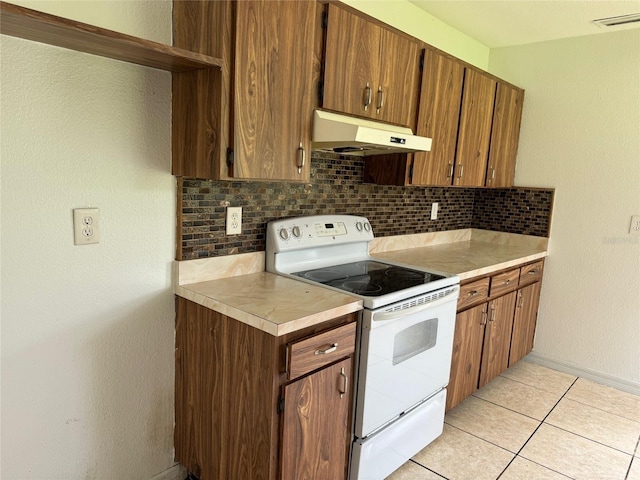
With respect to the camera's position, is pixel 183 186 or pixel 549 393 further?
pixel 549 393

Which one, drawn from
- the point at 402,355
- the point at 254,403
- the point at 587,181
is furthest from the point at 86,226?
the point at 587,181

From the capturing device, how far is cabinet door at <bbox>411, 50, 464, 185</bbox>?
7.40 ft

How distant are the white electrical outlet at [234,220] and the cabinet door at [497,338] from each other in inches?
59.3

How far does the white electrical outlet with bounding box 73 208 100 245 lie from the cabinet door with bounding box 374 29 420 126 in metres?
1.23

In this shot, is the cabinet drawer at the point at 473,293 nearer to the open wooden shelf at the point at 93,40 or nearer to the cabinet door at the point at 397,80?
the cabinet door at the point at 397,80

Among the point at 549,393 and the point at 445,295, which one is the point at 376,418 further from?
the point at 549,393

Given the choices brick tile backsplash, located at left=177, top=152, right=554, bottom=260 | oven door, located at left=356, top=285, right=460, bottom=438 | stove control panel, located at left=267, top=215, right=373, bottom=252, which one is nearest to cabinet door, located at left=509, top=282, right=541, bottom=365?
brick tile backsplash, located at left=177, top=152, right=554, bottom=260

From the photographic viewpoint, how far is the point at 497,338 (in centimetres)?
268

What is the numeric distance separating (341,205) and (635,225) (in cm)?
188

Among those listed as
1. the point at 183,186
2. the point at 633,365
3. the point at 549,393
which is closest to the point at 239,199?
the point at 183,186

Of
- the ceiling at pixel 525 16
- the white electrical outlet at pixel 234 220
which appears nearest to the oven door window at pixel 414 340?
the white electrical outlet at pixel 234 220

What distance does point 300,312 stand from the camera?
1.46m

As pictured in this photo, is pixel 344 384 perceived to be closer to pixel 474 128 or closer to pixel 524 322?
pixel 474 128

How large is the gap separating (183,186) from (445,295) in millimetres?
1214
